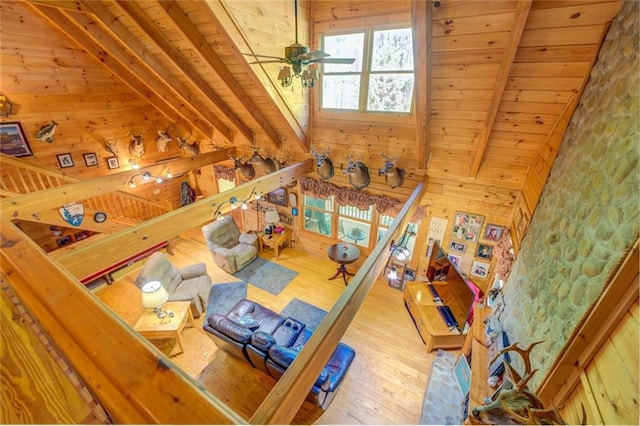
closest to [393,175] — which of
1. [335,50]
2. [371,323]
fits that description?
[335,50]

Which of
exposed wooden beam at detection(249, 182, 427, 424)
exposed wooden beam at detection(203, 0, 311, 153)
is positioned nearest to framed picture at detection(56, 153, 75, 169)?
exposed wooden beam at detection(203, 0, 311, 153)

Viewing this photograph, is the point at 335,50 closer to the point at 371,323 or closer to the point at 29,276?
the point at 29,276

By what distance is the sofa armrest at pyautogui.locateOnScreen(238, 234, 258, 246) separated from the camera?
21.9 ft

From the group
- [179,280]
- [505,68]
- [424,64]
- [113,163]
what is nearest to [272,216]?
[179,280]

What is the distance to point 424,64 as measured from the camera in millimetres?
2842

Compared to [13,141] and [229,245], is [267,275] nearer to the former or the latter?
[229,245]

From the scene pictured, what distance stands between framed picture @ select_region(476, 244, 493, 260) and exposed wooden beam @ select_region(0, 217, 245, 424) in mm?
5166

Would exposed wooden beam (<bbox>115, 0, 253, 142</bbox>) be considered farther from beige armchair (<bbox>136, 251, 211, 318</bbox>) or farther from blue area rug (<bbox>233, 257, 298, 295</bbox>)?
blue area rug (<bbox>233, 257, 298, 295</bbox>)

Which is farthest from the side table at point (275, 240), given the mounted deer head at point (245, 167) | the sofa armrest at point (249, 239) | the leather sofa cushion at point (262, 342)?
the leather sofa cushion at point (262, 342)

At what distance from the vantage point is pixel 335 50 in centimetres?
401

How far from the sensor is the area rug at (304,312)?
16.4 ft

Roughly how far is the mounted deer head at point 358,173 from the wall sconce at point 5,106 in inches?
234

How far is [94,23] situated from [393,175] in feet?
16.3

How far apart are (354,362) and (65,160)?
6.90 metres
